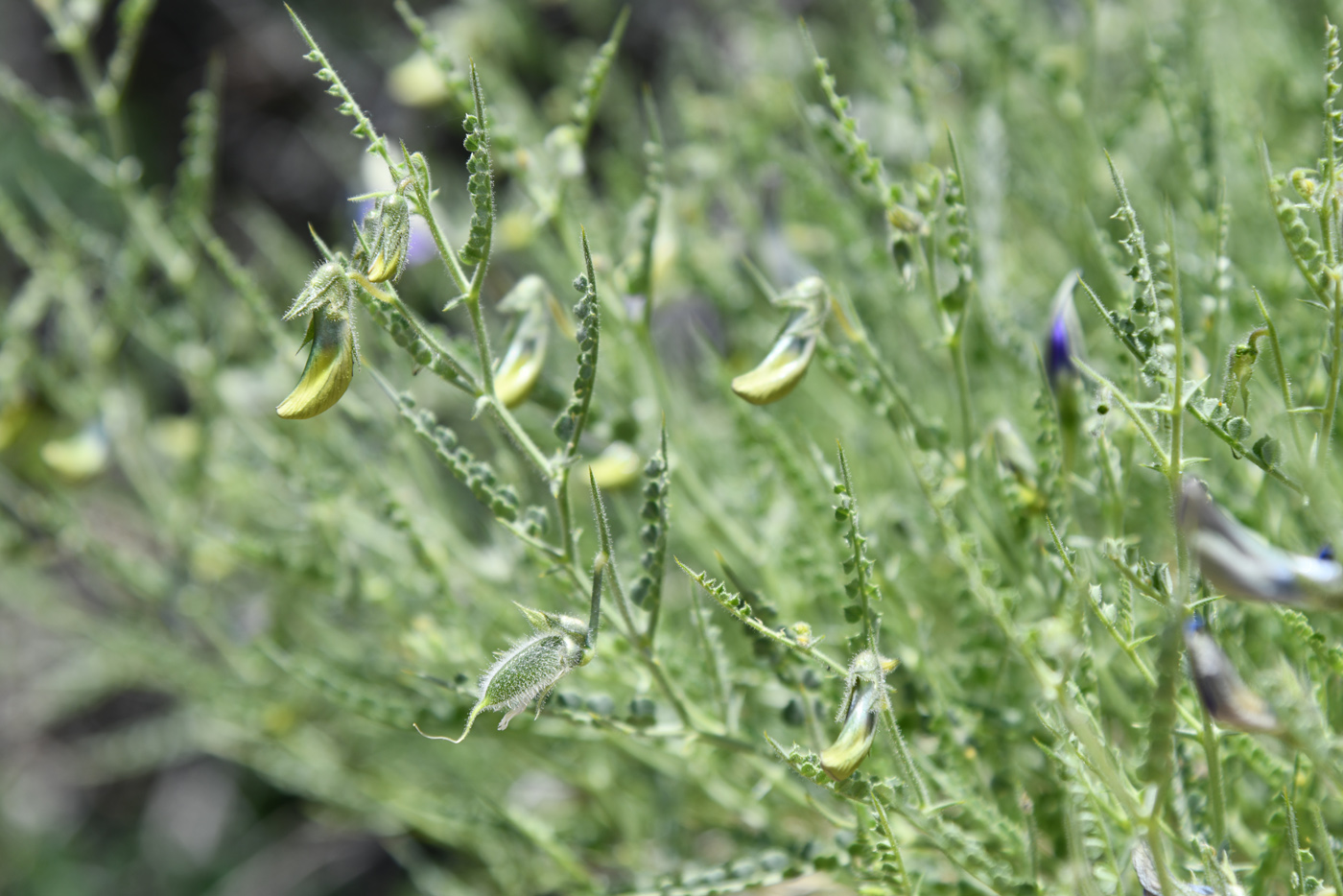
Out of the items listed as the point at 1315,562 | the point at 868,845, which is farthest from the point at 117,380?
the point at 1315,562

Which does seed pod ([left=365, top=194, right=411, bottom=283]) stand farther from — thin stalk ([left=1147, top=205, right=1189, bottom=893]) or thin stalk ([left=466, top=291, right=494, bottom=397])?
thin stalk ([left=1147, top=205, right=1189, bottom=893])

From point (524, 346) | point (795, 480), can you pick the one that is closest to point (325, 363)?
point (524, 346)

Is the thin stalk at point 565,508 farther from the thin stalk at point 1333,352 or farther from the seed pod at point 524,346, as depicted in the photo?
the thin stalk at point 1333,352

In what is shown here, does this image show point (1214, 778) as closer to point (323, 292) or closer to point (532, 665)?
point (532, 665)

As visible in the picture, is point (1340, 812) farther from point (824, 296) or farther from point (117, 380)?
point (117, 380)

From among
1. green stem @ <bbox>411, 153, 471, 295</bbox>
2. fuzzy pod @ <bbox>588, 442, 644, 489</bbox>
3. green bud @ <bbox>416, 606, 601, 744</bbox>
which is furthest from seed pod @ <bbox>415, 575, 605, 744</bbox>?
fuzzy pod @ <bbox>588, 442, 644, 489</bbox>
